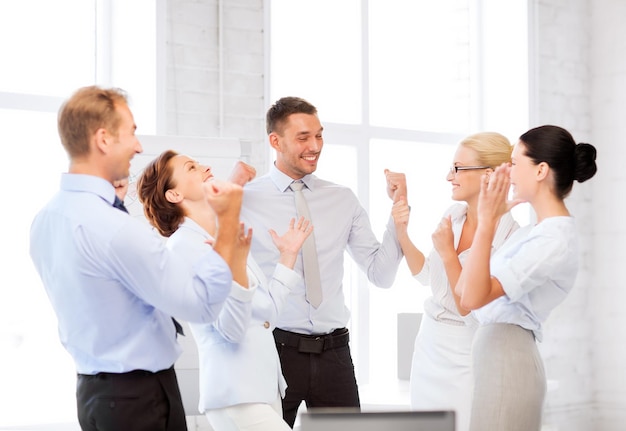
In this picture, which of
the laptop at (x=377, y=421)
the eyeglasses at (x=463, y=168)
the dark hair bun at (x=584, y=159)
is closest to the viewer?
the laptop at (x=377, y=421)

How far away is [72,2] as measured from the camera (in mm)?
4605

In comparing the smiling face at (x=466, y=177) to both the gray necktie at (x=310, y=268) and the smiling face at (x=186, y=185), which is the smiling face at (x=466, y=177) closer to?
the gray necktie at (x=310, y=268)

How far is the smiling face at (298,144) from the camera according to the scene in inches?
132

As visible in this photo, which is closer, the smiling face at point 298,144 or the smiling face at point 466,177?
the smiling face at point 466,177

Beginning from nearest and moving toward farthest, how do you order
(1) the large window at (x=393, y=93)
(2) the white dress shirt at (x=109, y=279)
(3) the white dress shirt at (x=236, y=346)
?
(2) the white dress shirt at (x=109, y=279), (3) the white dress shirt at (x=236, y=346), (1) the large window at (x=393, y=93)

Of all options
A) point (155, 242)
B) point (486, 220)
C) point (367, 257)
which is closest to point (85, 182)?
point (155, 242)

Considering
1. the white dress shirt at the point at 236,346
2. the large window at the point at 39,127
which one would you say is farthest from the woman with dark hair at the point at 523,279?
the large window at the point at 39,127

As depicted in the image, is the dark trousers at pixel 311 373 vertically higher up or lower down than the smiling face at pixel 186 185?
lower down

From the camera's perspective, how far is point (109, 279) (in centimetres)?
194

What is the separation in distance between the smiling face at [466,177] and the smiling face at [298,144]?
606 mm

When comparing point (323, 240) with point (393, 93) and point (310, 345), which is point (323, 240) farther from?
point (393, 93)

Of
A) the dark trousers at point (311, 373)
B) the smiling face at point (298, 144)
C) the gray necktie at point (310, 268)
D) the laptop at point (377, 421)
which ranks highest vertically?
the smiling face at point (298, 144)

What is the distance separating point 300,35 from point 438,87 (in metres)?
1.24

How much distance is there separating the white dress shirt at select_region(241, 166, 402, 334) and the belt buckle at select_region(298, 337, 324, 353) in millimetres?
45
